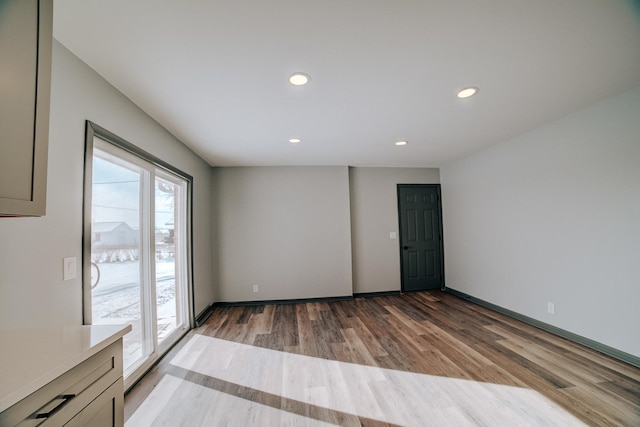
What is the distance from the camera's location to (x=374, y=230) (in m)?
4.94

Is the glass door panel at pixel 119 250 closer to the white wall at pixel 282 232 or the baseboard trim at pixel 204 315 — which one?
the baseboard trim at pixel 204 315

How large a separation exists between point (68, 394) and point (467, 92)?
300 cm

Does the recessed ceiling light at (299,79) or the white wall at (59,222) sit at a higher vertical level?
the recessed ceiling light at (299,79)

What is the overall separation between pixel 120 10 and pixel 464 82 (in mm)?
2287

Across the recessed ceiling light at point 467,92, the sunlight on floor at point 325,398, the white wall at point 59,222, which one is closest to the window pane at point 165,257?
the sunlight on floor at point 325,398

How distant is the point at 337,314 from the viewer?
12.9ft

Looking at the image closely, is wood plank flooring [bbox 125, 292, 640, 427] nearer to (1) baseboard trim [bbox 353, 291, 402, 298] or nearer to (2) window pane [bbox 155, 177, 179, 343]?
(2) window pane [bbox 155, 177, 179, 343]

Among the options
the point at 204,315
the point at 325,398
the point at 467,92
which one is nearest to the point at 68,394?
the point at 325,398

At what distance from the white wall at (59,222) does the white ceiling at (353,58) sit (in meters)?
0.17

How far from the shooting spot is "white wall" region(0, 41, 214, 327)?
Answer: 1236 mm

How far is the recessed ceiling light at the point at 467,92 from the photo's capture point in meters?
2.17

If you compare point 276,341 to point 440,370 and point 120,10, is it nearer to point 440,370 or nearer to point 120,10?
point 440,370

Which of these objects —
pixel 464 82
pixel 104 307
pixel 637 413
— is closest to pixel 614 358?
pixel 637 413

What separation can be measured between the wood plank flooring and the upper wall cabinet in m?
1.77
